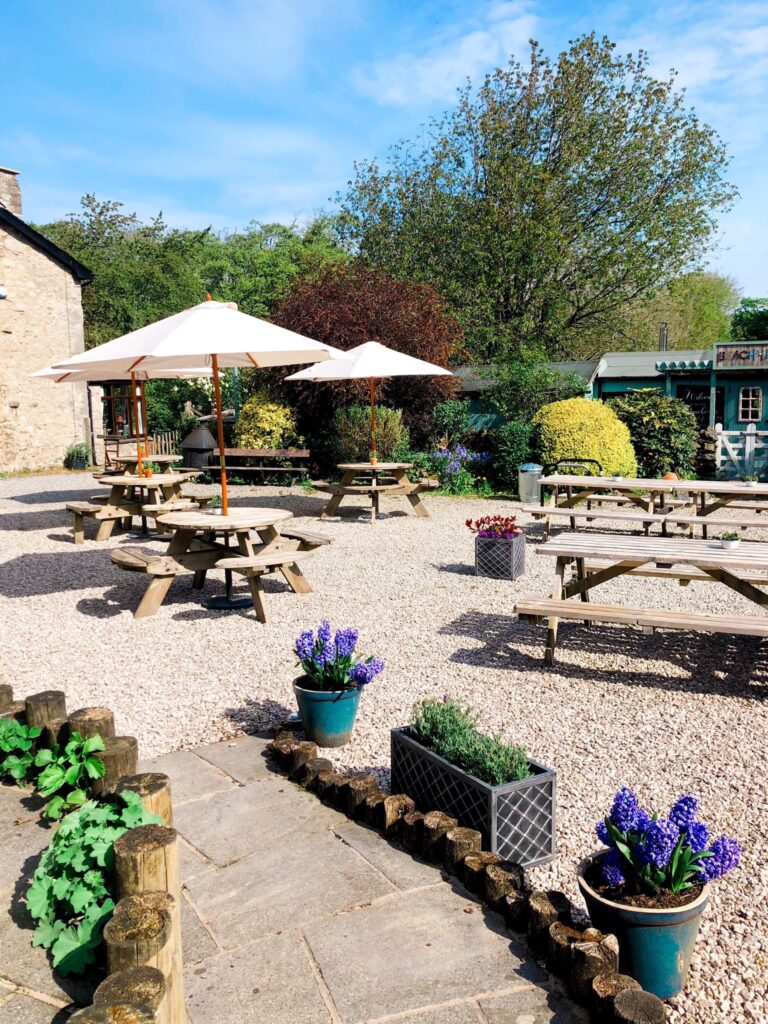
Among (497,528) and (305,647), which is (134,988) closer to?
(305,647)

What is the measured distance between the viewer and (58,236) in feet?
118

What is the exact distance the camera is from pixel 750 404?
62.2 feet

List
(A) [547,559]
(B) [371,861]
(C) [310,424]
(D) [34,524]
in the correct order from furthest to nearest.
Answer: (C) [310,424], (D) [34,524], (A) [547,559], (B) [371,861]

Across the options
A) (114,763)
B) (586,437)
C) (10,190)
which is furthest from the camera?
(10,190)

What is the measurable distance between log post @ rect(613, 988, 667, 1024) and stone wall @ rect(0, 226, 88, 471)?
21.0 meters

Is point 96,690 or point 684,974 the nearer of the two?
point 684,974

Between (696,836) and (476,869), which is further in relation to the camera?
(476,869)

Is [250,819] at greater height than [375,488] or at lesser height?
lesser

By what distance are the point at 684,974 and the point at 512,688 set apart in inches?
104

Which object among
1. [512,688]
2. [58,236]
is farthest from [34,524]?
[58,236]

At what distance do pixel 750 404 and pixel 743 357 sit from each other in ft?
4.75

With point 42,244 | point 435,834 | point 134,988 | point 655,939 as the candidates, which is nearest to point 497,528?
point 435,834

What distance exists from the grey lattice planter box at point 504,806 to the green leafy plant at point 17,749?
172 cm

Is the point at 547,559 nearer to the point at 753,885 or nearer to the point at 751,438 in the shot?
the point at 753,885
